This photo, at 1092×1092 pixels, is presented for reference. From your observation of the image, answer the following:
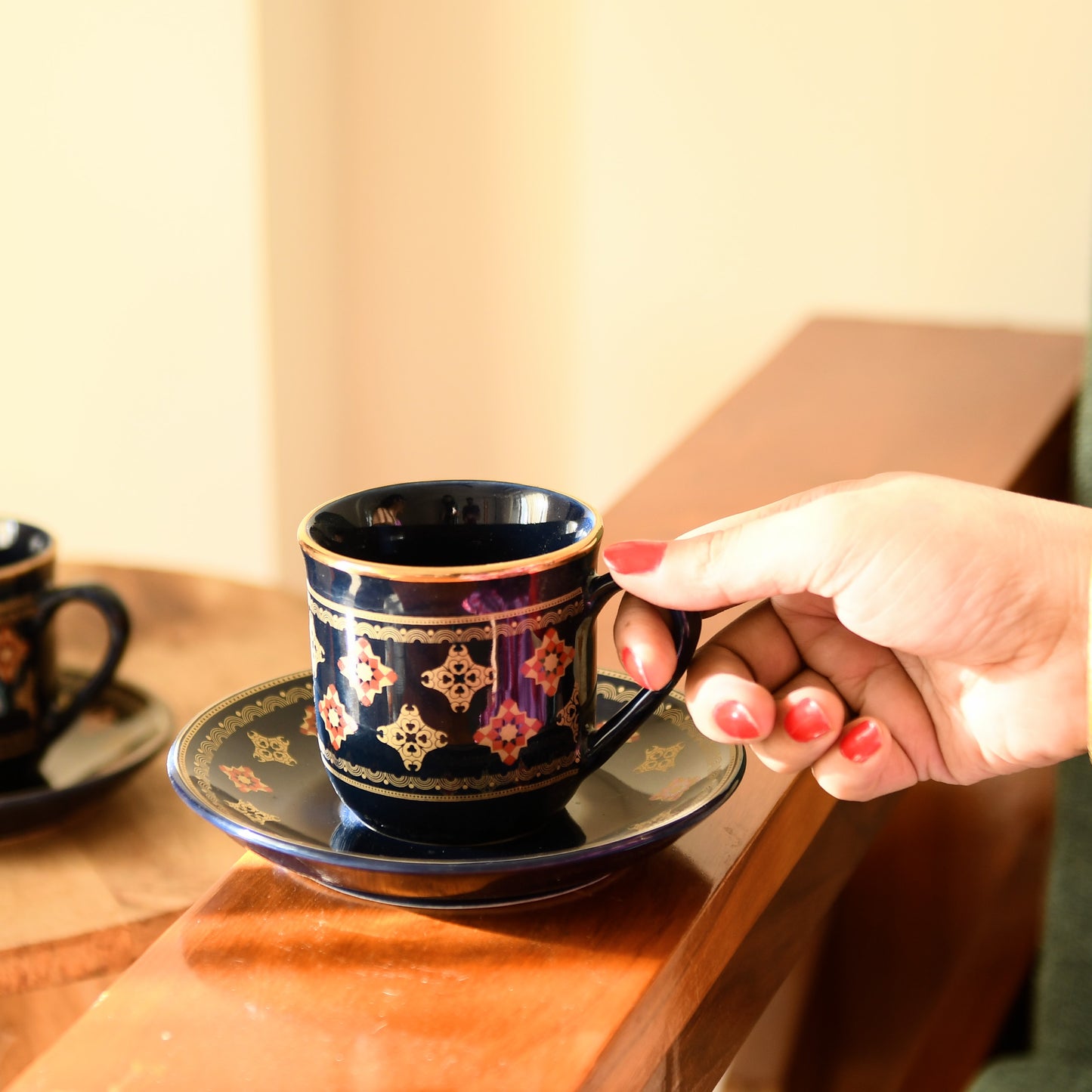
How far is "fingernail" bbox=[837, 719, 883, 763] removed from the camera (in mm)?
554

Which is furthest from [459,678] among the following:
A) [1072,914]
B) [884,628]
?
[1072,914]

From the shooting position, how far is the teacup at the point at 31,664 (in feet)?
2.63

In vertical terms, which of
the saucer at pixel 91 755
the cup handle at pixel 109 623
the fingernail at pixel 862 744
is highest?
the fingernail at pixel 862 744

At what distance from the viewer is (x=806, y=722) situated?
539 millimetres

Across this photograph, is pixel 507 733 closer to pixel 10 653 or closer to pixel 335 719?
pixel 335 719

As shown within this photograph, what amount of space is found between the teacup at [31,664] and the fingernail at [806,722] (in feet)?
1.66

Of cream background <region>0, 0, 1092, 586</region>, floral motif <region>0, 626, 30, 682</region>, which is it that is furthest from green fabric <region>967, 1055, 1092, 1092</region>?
cream background <region>0, 0, 1092, 586</region>

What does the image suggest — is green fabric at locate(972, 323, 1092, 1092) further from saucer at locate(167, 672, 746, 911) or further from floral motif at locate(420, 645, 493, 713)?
floral motif at locate(420, 645, 493, 713)

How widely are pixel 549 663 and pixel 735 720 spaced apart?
0.09m

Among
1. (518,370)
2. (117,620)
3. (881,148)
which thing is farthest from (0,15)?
(117,620)

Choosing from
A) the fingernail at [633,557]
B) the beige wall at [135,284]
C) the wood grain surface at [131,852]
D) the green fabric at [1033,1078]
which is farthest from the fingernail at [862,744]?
the beige wall at [135,284]

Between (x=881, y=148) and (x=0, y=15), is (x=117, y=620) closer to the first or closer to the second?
(x=881, y=148)

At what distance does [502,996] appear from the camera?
1.40 feet

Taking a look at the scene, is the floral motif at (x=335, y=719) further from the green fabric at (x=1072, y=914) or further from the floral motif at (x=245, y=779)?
the green fabric at (x=1072, y=914)
